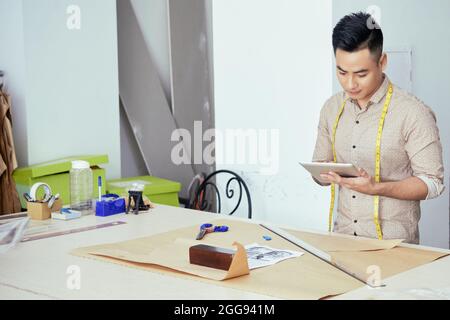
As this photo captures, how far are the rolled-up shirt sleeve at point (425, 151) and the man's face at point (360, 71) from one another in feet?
0.75

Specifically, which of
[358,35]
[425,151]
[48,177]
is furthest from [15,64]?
[425,151]

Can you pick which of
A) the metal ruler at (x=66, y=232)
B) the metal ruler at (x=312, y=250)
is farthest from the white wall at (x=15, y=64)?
the metal ruler at (x=312, y=250)

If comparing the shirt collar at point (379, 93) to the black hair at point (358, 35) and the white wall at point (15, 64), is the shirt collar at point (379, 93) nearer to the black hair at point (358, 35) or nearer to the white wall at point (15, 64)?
the black hair at point (358, 35)

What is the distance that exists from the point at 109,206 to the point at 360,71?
1.42 m

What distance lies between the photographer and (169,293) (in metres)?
1.96

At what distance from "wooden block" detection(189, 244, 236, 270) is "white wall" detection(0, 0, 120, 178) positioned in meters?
2.17

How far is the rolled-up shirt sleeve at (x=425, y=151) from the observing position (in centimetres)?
257

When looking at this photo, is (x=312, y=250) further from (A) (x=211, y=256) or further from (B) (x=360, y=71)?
(B) (x=360, y=71)

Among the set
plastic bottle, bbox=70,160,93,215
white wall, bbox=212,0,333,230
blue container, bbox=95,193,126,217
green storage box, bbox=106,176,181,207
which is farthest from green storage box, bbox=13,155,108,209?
white wall, bbox=212,0,333,230

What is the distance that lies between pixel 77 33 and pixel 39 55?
344 millimetres

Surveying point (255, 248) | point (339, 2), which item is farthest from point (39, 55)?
point (255, 248)

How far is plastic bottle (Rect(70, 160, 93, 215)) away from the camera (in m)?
3.34

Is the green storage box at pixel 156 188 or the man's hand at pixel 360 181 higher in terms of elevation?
the man's hand at pixel 360 181
